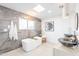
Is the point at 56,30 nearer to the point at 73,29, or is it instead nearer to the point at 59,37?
the point at 59,37

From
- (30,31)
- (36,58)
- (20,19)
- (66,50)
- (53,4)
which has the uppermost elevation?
(53,4)

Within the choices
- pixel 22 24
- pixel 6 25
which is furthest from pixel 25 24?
pixel 6 25

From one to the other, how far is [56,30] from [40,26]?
23cm

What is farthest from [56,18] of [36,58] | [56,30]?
[36,58]

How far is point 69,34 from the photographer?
1273 mm

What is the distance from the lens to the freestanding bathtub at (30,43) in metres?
1.25

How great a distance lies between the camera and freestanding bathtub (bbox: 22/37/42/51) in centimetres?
125

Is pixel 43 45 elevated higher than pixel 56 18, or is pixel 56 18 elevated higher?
pixel 56 18

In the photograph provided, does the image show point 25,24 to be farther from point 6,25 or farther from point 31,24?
point 6,25

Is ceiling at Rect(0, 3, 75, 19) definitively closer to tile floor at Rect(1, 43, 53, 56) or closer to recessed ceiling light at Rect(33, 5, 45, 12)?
recessed ceiling light at Rect(33, 5, 45, 12)

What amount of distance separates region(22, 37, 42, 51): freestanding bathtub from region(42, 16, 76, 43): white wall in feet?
0.44

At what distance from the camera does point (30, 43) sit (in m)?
1.28

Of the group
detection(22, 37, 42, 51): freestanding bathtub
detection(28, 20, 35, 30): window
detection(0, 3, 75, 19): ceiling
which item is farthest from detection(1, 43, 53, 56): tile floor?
detection(0, 3, 75, 19): ceiling

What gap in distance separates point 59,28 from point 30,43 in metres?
0.46
